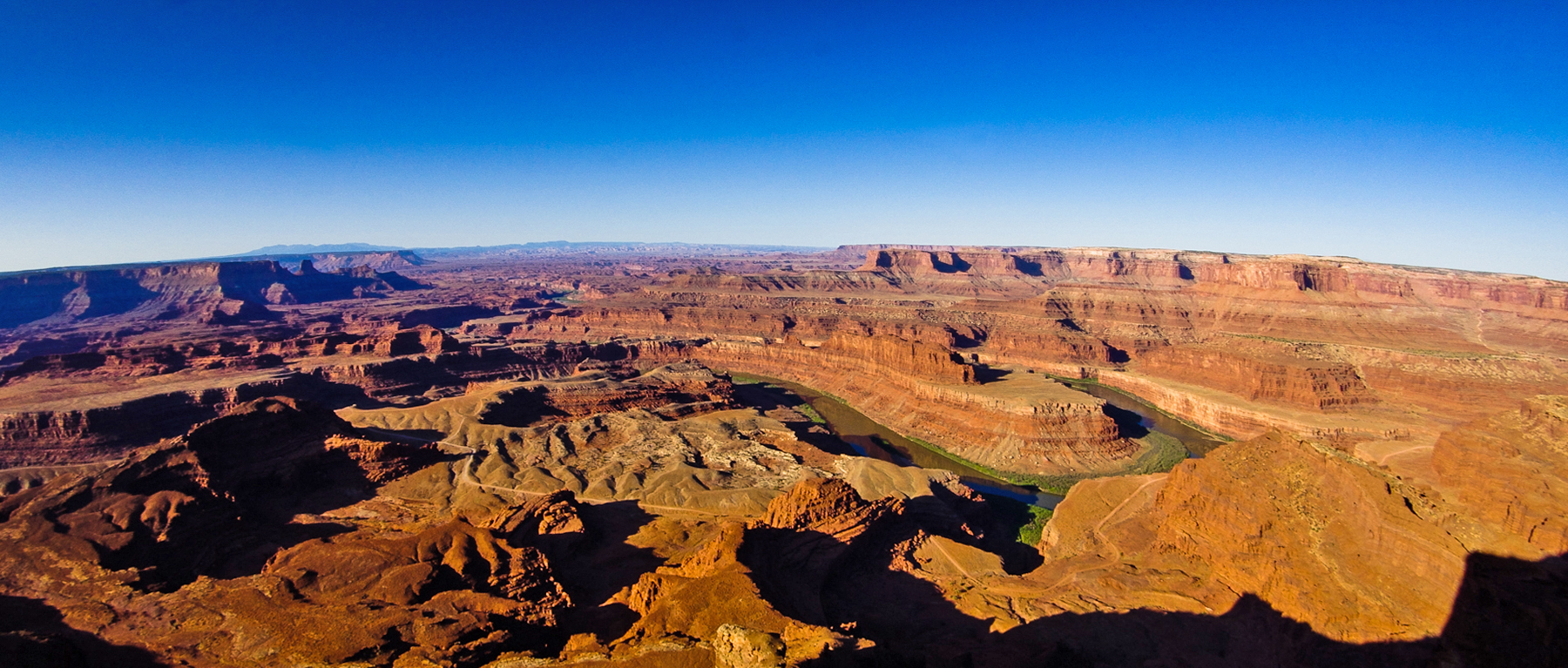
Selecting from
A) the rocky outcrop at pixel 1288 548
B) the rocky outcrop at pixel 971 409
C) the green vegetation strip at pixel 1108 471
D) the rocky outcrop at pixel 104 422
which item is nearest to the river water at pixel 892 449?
the green vegetation strip at pixel 1108 471

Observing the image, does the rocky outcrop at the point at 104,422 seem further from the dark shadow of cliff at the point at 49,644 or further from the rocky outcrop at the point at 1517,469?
the rocky outcrop at the point at 1517,469

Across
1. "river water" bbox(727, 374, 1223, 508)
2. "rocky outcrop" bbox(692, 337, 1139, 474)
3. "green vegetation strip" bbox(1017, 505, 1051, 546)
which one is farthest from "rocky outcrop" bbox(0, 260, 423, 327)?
"green vegetation strip" bbox(1017, 505, 1051, 546)

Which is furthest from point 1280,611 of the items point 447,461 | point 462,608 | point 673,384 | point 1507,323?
point 1507,323

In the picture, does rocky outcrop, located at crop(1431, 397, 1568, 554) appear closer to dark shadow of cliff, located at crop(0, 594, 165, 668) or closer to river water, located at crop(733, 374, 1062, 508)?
river water, located at crop(733, 374, 1062, 508)

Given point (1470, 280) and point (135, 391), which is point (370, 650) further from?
point (1470, 280)

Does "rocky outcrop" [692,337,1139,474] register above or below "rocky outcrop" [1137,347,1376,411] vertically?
below

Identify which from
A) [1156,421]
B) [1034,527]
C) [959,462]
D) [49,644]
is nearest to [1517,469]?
[1034,527]

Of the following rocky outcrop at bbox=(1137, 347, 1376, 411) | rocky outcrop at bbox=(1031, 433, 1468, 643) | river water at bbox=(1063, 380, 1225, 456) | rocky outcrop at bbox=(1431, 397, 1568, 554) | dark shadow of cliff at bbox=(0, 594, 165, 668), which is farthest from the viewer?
rocky outcrop at bbox=(1137, 347, 1376, 411)
